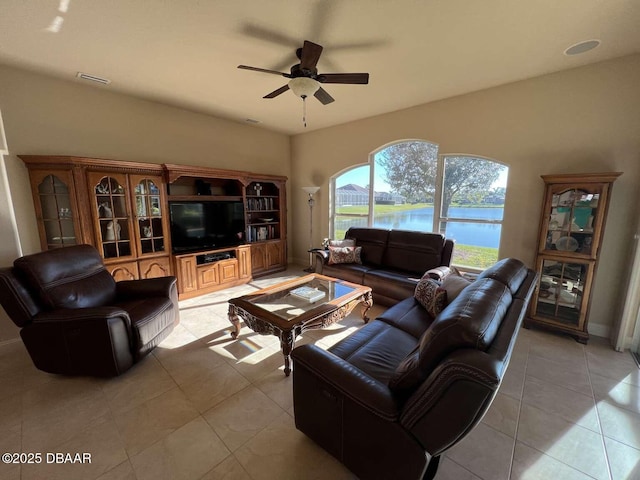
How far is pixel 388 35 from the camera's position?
2209 mm

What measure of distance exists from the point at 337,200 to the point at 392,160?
4.38 ft

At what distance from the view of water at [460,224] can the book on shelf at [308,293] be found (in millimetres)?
2241

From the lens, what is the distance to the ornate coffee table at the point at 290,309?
215 centimetres

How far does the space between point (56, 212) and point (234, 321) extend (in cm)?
254

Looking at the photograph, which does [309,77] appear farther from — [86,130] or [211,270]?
[211,270]

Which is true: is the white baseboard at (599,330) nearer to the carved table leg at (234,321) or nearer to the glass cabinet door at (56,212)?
the carved table leg at (234,321)

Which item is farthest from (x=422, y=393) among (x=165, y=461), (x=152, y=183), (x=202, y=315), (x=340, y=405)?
(x=152, y=183)

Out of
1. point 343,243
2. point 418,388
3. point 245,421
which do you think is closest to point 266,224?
point 343,243

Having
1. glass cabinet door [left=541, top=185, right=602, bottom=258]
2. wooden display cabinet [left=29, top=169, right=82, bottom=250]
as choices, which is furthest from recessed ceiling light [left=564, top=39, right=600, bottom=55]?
wooden display cabinet [left=29, top=169, right=82, bottom=250]

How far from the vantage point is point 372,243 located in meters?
4.22

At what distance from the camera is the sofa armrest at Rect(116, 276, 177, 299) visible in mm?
2662

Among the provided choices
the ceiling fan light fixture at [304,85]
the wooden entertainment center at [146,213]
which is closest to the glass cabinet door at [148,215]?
the wooden entertainment center at [146,213]

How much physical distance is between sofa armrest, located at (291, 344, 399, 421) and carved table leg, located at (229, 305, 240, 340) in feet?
4.17

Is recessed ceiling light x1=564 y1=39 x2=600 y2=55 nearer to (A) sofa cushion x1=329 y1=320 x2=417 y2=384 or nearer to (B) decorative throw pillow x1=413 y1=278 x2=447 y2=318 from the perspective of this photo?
(B) decorative throw pillow x1=413 y1=278 x2=447 y2=318
